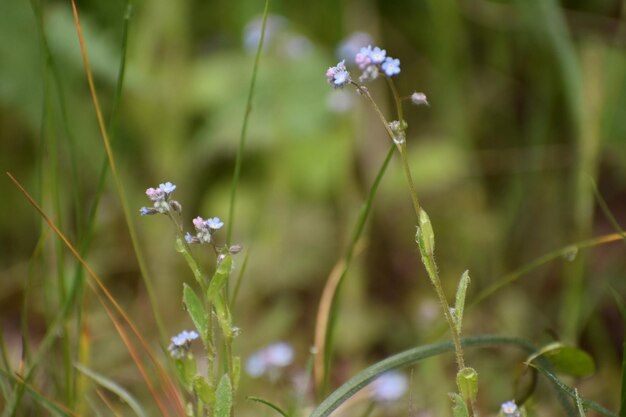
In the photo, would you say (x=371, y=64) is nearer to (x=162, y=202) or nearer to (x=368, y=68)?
(x=368, y=68)

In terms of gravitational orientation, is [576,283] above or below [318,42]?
below

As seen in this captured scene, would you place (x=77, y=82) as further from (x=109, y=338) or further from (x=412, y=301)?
(x=412, y=301)

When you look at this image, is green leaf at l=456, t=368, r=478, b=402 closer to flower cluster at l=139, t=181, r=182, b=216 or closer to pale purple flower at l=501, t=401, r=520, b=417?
pale purple flower at l=501, t=401, r=520, b=417

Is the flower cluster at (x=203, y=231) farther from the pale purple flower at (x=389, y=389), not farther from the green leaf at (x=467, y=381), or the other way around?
the pale purple flower at (x=389, y=389)

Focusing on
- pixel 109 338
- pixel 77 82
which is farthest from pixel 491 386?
pixel 77 82

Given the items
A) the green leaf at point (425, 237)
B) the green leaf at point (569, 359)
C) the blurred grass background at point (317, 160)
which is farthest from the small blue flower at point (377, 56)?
the blurred grass background at point (317, 160)

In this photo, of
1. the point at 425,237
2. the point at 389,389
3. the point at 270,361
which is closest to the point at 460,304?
the point at 425,237

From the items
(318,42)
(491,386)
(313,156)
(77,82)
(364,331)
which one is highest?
(318,42)

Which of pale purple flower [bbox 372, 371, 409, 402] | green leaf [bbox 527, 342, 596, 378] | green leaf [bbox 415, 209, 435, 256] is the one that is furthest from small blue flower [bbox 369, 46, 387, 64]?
pale purple flower [bbox 372, 371, 409, 402]
